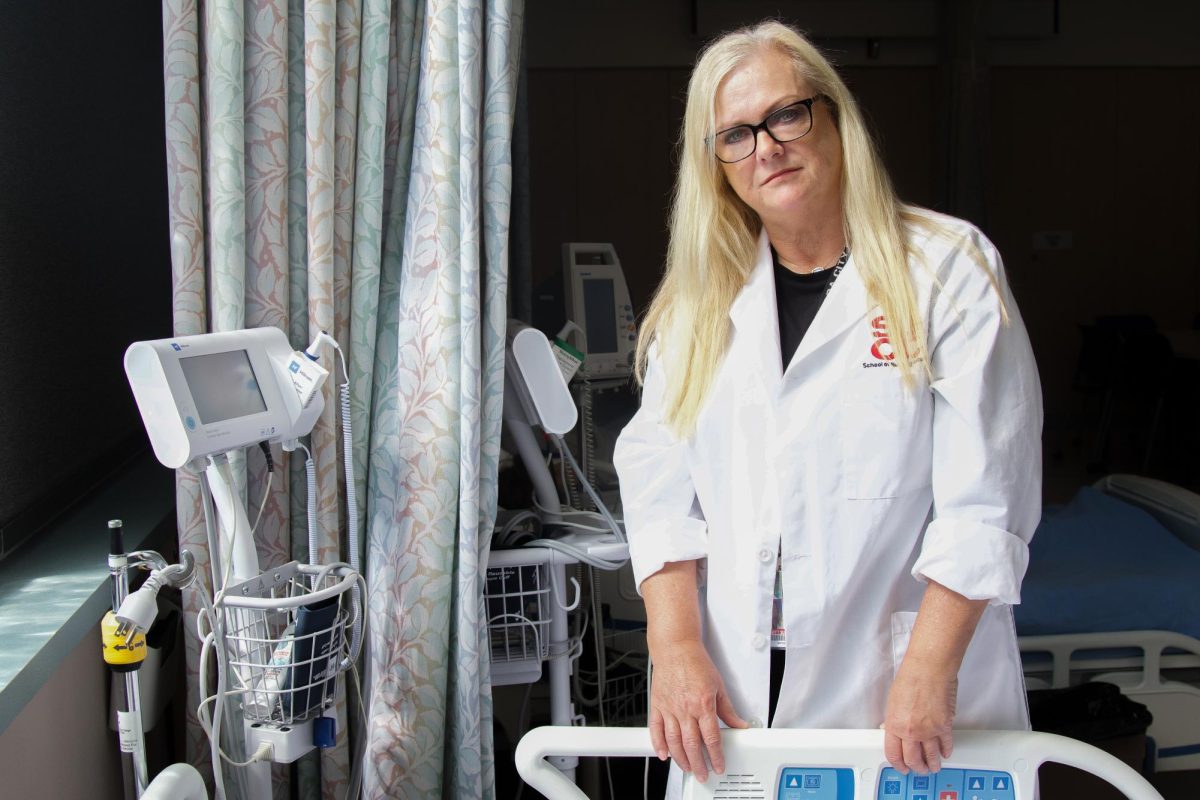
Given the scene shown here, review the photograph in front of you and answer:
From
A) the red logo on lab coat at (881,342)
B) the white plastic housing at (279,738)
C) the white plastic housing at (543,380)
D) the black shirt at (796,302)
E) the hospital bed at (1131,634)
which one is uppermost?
the black shirt at (796,302)

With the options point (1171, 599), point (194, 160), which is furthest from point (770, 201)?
point (1171, 599)

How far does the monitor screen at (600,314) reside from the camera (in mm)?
2647

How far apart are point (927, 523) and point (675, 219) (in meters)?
0.52

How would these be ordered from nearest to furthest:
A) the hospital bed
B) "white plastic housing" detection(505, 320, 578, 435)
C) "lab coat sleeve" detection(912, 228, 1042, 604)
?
→ "lab coat sleeve" detection(912, 228, 1042, 604), "white plastic housing" detection(505, 320, 578, 435), the hospital bed

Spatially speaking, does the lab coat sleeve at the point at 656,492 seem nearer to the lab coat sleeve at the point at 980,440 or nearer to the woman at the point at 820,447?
the woman at the point at 820,447

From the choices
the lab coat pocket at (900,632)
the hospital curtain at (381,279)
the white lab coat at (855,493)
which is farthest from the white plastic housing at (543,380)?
the lab coat pocket at (900,632)

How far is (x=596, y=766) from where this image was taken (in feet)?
7.48

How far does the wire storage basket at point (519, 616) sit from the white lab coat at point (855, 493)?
612mm

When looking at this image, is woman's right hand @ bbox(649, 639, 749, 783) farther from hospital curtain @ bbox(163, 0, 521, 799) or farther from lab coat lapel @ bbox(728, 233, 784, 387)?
hospital curtain @ bbox(163, 0, 521, 799)

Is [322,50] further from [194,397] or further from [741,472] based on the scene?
[741,472]

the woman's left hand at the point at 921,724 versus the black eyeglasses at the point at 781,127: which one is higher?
the black eyeglasses at the point at 781,127

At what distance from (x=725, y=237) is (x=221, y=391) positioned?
70 cm

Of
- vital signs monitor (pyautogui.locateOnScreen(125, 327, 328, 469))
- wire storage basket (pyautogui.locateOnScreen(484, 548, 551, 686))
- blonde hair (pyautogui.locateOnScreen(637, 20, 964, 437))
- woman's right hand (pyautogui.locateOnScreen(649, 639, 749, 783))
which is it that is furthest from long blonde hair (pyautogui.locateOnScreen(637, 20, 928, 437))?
wire storage basket (pyautogui.locateOnScreen(484, 548, 551, 686))

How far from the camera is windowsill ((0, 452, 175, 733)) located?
1310 millimetres
